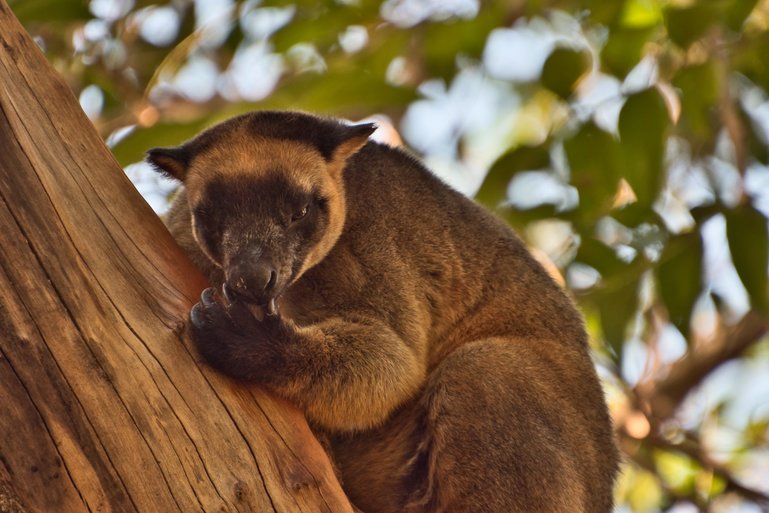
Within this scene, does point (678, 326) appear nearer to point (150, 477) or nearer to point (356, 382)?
point (356, 382)

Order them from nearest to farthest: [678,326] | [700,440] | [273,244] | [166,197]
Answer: [273,244], [678,326], [166,197], [700,440]

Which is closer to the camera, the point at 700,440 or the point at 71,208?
the point at 71,208

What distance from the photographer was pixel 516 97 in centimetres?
1138

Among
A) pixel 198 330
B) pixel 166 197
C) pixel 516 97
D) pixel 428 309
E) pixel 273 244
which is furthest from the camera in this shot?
pixel 516 97

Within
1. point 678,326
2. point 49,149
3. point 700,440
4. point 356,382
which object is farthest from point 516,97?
point 49,149

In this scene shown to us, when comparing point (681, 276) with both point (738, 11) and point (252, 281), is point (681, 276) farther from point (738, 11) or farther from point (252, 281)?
point (252, 281)

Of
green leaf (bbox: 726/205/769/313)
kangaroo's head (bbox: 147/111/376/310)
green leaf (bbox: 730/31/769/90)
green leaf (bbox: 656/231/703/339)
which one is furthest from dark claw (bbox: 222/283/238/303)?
green leaf (bbox: 730/31/769/90)

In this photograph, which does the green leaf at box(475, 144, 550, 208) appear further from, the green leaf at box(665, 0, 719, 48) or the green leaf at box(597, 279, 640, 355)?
the green leaf at box(665, 0, 719, 48)

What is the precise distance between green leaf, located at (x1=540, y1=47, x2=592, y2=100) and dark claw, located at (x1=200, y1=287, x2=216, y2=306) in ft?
10.6

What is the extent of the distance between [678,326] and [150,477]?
4.10m

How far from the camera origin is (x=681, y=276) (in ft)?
22.4

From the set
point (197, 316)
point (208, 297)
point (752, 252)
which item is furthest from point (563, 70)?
point (197, 316)

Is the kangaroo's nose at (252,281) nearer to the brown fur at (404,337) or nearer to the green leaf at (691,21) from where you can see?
the brown fur at (404,337)

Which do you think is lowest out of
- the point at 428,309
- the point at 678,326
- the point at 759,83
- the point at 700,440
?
the point at 700,440
